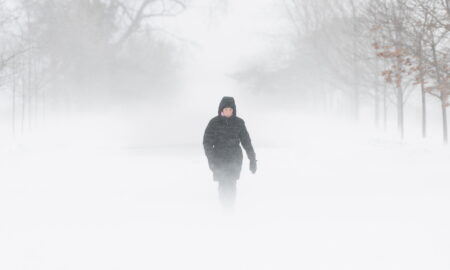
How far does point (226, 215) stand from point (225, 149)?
33.4 inches

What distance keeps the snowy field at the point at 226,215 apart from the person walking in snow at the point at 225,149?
357 mm

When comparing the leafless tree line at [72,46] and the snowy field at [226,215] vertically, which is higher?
the leafless tree line at [72,46]

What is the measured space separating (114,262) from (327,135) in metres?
17.0

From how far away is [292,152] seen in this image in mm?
15398

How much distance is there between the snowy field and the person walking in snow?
1.17 ft

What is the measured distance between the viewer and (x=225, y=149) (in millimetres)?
7156

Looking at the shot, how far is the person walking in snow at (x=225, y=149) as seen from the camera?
23.4 ft

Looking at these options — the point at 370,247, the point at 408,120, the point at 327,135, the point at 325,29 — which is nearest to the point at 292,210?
the point at 370,247

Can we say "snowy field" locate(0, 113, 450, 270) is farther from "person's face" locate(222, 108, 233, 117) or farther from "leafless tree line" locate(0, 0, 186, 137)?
"leafless tree line" locate(0, 0, 186, 137)

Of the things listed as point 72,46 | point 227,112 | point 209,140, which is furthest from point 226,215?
point 72,46

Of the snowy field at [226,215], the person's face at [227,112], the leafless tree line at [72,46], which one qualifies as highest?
the leafless tree line at [72,46]

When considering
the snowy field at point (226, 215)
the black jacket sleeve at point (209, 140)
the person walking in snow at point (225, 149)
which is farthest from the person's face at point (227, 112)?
the snowy field at point (226, 215)

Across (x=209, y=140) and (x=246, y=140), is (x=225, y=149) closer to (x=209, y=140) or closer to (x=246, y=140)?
(x=209, y=140)

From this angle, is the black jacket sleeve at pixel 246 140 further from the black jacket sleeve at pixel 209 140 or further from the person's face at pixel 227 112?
the black jacket sleeve at pixel 209 140
